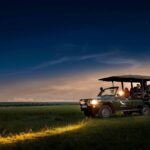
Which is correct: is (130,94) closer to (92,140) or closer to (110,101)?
(110,101)

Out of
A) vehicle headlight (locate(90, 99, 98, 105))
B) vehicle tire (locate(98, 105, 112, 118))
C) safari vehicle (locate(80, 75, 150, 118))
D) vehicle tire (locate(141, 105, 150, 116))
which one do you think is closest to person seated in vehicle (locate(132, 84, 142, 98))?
safari vehicle (locate(80, 75, 150, 118))

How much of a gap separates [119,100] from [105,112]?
1525 mm

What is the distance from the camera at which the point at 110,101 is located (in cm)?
2595

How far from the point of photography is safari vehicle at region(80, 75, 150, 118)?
2562cm

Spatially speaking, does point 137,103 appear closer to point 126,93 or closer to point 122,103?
point 126,93

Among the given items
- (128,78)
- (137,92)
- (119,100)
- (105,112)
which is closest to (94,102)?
(105,112)

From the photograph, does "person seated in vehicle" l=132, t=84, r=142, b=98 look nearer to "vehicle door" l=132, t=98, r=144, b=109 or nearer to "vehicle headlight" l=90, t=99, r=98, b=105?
"vehicle door" l=132, t=98, r=144, b=109

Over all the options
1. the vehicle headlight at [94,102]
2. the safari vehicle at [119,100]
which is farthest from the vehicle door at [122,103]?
the vehicle headlight at [94,102]

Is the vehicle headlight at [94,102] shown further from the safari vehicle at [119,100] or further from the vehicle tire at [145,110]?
the vehicle tire at [145,110]

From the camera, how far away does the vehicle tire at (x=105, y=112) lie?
25594 mm

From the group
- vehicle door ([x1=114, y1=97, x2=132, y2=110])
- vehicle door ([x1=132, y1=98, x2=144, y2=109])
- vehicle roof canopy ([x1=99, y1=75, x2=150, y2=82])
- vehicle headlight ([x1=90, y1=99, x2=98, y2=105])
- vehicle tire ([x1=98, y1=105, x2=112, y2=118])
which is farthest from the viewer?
vehicle door ([x1=132, y1=98, x2=144, y2=109])

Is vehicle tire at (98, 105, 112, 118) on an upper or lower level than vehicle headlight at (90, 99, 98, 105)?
lower

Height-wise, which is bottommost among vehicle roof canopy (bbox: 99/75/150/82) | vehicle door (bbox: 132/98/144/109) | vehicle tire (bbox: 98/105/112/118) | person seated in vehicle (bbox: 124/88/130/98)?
vehicle tire (bbox: 98/105/112/118)

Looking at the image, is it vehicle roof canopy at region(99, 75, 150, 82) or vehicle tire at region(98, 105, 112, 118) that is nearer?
vehicle tire at region(98, 105, 112, 118)
